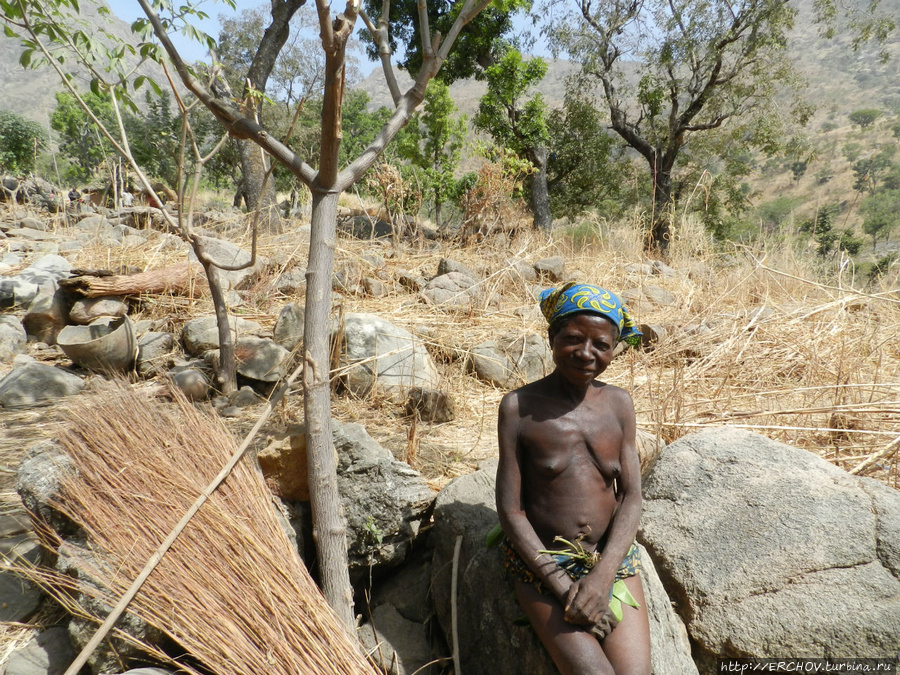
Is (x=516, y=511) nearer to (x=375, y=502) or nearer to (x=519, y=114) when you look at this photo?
(x=375, y=502)

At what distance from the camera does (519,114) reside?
1074 cm

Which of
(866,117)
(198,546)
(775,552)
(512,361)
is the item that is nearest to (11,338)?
(198,546)

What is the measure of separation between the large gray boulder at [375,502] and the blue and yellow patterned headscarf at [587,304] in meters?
0.94

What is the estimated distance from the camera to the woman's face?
1.55 metres

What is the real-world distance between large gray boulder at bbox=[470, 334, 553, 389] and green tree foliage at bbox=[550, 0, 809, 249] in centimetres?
736

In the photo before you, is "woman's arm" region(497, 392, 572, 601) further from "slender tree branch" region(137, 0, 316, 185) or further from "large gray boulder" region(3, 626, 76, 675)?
"large gray boulder" region(3, 626, 76, 675)

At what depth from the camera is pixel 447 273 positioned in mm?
5359

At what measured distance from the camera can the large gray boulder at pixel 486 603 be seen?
1594mm

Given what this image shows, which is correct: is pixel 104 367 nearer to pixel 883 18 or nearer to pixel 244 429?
pixel 244 429

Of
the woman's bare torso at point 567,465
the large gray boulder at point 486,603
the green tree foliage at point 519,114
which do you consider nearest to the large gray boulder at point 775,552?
the large gray boulder at point 486,603

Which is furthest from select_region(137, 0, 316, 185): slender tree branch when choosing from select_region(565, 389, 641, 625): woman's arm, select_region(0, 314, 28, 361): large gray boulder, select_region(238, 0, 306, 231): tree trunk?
select_region(238, 0, 306, 231): tree trunk

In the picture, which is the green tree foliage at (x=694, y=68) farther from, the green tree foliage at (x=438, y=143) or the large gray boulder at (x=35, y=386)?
the large gray boulder at (x=35, y=386)

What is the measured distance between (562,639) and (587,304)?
90cm

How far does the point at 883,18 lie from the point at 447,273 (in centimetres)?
1178
